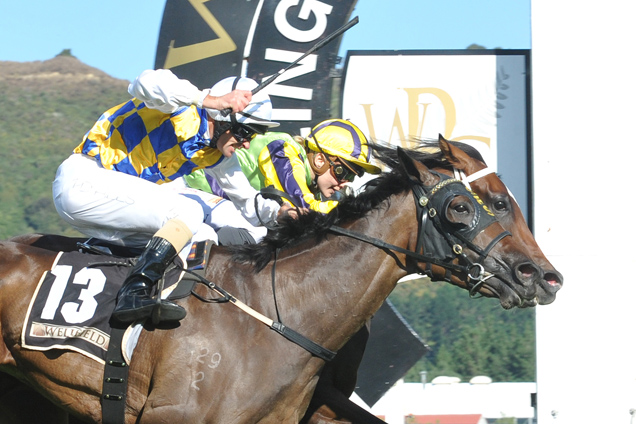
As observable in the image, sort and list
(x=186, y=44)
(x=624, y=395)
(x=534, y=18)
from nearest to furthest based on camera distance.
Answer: (x=624, y=395) → (x=534, y=18) → (x=186, y=44)

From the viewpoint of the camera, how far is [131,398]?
10.8 feet

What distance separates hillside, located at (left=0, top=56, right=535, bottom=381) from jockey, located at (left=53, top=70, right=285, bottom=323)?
1.48 metres

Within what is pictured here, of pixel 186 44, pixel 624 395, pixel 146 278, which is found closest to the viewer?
pixel 146 278

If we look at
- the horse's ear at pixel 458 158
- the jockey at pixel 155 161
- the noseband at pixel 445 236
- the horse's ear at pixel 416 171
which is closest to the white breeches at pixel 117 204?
the jockey at pixel 155 161

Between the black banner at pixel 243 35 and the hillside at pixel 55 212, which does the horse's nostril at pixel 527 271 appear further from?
the black banner at pixel 243 35

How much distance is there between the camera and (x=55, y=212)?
61.2 ft

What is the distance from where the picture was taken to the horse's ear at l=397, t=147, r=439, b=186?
11.3 feet

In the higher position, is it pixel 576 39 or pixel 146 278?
pixel 576 39

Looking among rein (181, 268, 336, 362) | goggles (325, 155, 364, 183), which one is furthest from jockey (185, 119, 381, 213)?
rein (181, 268, 336, 362)

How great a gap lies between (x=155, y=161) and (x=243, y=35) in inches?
110

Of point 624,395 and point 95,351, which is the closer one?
point 95,351

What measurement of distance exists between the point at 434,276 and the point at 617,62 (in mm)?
3103

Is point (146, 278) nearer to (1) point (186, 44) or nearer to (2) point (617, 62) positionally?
(1) point (186, 44)

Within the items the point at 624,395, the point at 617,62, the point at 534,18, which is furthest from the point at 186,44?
the point at 624,395
